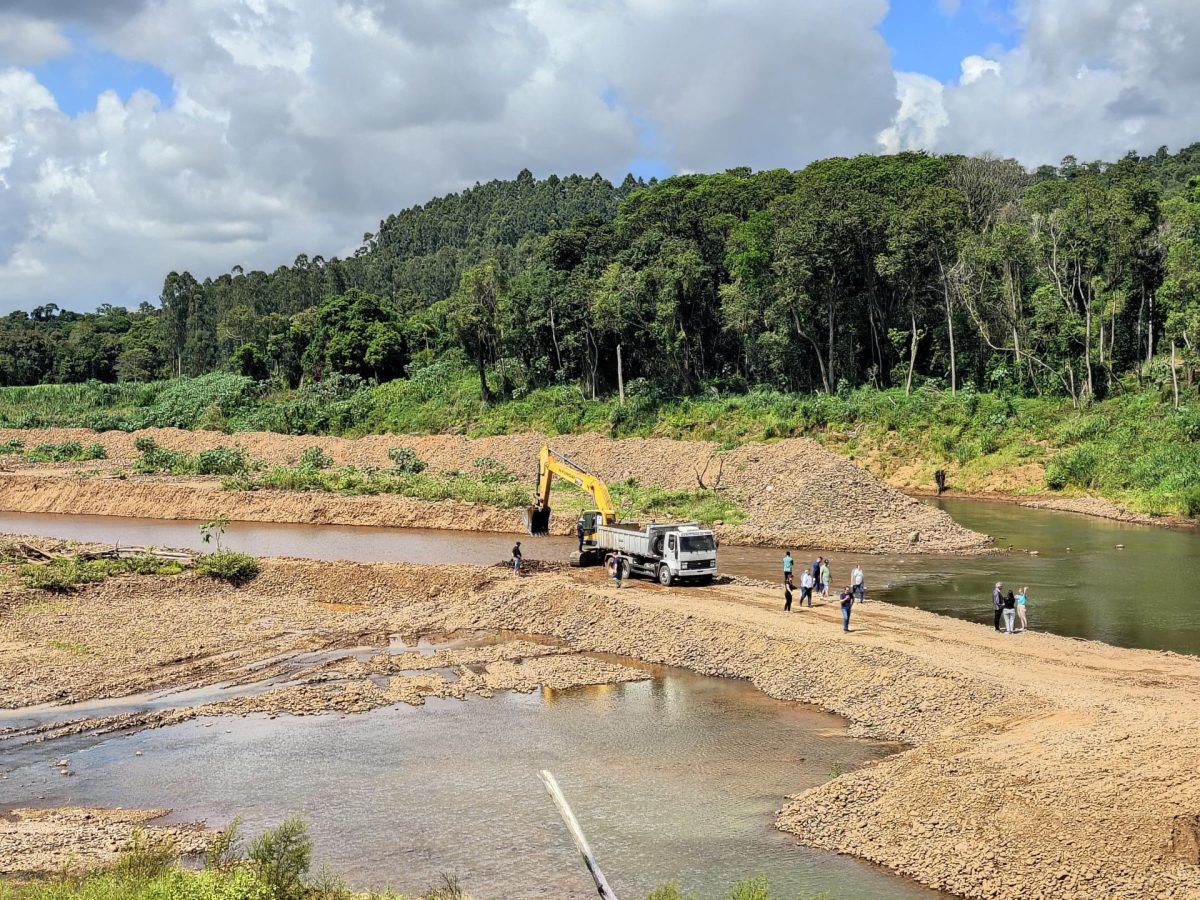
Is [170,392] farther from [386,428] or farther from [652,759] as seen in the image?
[652,759]

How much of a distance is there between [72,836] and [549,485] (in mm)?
28171

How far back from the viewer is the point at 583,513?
4262cm

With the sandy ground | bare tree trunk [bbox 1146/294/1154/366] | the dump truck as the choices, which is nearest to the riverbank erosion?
the dump truck

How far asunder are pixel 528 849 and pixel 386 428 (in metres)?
72.0

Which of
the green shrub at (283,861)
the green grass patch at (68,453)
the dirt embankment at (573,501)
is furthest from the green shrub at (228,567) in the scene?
the green grass patch at (68,453)

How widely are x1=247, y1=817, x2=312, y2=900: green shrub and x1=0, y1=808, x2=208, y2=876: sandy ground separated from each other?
301 centimetres

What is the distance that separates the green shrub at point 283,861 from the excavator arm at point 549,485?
24.4m

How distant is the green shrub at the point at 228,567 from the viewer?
38500 millimetres

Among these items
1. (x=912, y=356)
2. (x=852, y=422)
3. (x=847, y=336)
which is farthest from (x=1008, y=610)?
(x=847, y=336)

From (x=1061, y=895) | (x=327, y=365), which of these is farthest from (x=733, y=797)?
(x=327, y=365)

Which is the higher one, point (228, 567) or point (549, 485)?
point (549, 485)

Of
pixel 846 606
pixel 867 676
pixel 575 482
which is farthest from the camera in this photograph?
pixel 575 482

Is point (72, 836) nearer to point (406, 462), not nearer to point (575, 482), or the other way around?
point (575, 482)

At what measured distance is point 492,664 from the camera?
93.0 feet
